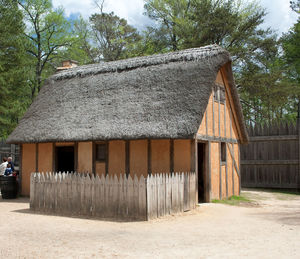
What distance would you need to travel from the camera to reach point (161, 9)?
3130 centimetres

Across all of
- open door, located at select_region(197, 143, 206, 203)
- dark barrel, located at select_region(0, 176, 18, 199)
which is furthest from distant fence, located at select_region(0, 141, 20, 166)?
open door, located at select_region(197, 143, 206, 203)

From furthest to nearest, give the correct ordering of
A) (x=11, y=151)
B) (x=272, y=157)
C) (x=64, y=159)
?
(x=11, y=151) < (x=272, y=157) < (x=64, y=159)

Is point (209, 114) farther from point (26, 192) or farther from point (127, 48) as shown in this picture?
point (127, 48)

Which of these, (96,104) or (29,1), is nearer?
(96,104)

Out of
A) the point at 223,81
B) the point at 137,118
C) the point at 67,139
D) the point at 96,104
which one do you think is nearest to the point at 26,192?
the point at 67,139

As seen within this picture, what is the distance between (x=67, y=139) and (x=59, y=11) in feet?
74.0

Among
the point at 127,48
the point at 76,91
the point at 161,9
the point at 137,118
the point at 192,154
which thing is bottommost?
the point at 192,154

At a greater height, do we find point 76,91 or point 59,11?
point 59,11

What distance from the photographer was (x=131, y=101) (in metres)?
13.5

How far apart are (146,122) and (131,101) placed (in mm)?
1607

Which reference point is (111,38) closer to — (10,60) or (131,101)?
(10,60)

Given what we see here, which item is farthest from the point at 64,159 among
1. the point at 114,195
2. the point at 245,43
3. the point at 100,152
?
the point at 245,43

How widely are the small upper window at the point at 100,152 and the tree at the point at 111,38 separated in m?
19.9

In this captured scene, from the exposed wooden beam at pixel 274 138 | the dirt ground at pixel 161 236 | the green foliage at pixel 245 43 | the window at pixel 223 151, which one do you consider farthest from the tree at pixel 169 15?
the dirt ground at pixel 161 236
